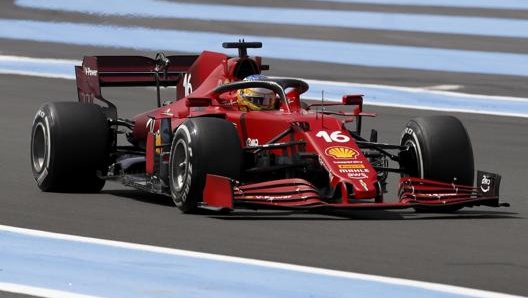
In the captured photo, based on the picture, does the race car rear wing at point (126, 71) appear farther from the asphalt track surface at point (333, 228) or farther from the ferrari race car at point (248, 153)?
the asphalt track surface at point (333, 228)

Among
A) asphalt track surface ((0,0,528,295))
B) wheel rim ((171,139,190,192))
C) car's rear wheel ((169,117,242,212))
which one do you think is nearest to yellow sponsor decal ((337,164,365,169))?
asphalt track surface ((0,0,528,295))

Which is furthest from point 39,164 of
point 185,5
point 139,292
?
point 185,5

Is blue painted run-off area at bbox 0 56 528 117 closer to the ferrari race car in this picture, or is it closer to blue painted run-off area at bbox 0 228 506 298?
the ferrari race car

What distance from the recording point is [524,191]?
38.1ft

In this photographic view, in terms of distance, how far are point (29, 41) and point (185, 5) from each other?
278cm

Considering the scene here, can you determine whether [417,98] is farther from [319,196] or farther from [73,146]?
[319,196]

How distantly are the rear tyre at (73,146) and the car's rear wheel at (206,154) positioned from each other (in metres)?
1.29

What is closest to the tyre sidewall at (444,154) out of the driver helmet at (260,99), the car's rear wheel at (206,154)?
the driver helmet at (260,99)

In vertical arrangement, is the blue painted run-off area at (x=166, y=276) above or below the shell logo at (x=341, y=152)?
below

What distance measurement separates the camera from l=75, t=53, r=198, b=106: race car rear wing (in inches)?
472

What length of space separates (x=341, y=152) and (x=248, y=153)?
2.49 ft

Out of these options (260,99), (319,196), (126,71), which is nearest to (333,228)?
(319,196)

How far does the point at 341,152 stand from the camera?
A: 9.71 meters

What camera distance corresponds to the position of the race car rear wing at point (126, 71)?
12.0 meters
